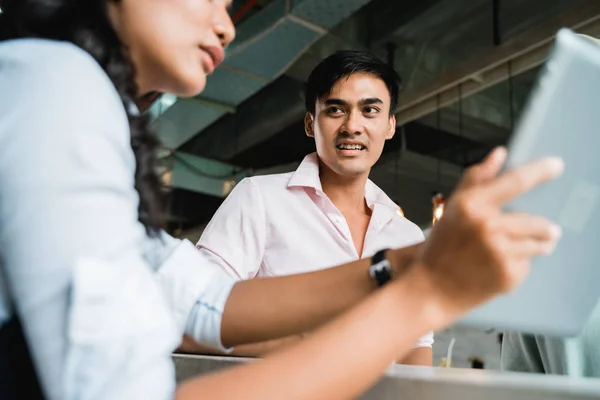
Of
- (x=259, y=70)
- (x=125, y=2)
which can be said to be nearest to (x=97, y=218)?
(x=125, y=2)

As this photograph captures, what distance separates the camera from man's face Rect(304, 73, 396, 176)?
180 centimetres

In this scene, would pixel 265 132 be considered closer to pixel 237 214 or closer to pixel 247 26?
pixel 247 26

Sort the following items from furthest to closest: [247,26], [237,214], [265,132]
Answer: [265,132] < [247,26] < [237,214]

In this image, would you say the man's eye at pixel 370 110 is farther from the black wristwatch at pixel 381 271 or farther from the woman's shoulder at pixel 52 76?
the woman's shoulder at pixel 52 76

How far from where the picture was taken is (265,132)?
576cm

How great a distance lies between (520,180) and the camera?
495mm

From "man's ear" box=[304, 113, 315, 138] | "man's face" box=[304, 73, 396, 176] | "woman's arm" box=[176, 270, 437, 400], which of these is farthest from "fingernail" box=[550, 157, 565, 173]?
"man's ear" box=[304, 113, 315, 138]

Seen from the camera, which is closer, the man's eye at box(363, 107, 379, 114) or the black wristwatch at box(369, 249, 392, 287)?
the black wristwatch at box(369, 249, 392, 287)

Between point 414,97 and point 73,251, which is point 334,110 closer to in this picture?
point 73,251

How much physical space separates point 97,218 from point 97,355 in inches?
4.4

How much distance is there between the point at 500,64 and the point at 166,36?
4.02 metres

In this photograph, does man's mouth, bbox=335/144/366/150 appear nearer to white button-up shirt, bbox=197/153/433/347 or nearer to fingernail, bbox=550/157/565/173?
white button-up shirt, bbox=197/153/433/347

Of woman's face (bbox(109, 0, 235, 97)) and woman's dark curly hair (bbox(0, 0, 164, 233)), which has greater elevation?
woman's face (bbox(109, 0, 235, 97))

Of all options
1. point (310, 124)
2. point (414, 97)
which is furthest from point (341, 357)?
point (414, 97)
